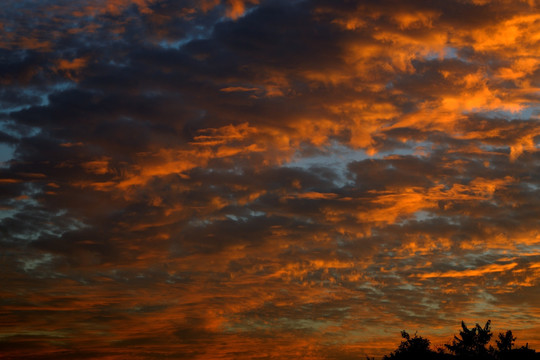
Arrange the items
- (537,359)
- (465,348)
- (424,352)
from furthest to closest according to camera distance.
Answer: (424,352), (465,348), (537,359)

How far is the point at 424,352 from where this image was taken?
3137 inches

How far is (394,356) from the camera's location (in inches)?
3273

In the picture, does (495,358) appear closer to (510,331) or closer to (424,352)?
(510,331)

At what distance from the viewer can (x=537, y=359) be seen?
65.1m

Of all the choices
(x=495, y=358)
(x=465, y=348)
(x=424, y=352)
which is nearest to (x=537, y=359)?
(x=495, y=358)

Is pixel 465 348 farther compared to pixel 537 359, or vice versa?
pixel 465 348

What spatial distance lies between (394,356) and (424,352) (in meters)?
5.11

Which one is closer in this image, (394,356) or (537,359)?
(537,359)

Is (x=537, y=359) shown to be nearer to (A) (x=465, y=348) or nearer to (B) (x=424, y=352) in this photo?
(A) (x=465, y=348)

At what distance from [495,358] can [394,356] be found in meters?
18.7

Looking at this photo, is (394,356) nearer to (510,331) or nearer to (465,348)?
(465,348)

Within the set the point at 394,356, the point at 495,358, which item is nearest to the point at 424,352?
the point at 394,356

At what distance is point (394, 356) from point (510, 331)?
19330 mm

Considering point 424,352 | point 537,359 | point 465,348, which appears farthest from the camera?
point 424,352
